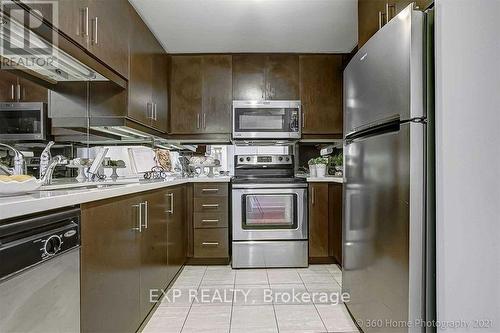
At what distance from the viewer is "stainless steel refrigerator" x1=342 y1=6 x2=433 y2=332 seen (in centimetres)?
127

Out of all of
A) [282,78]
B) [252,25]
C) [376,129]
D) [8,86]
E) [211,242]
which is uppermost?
[252,25]

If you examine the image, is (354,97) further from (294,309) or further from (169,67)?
(169,67)

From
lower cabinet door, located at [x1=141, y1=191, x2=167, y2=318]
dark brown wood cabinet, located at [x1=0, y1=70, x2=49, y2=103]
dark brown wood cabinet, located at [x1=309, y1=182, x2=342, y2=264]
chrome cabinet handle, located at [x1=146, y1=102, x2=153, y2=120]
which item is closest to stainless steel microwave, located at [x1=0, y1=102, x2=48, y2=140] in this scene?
dark brown wood cabinet, located at [x1=0, y1=70, x2=49, y2=103]

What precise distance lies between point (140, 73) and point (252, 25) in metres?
1.05

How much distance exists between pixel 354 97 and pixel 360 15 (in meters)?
0.66

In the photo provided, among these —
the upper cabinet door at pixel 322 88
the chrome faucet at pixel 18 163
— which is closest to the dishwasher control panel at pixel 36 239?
the chrome faucet at pixel 18 163

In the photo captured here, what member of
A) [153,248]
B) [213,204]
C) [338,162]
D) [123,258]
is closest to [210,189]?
[213,204]

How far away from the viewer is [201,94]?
3604 millimetres

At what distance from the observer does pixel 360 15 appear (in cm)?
217

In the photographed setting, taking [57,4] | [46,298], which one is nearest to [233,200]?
[57,4]

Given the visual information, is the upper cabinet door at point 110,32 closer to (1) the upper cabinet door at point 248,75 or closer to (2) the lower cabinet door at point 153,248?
(2) the lower cabinet door at point 153,248

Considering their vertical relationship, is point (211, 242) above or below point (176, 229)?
below

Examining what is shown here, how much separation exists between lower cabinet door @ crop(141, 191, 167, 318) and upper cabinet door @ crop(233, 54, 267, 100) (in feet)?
5.57

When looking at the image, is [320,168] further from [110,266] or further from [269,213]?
[110,266]
